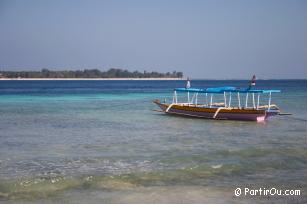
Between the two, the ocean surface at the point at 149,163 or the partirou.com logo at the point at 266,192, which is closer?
the partirou.com logo at the point at 266,192

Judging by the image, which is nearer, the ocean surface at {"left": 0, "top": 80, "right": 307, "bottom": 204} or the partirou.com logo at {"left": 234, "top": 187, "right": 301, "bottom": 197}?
the partirou.com logo at {"left": 234, "top": 187, "right": 301, "bottom": 197}

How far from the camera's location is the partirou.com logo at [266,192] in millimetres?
10406

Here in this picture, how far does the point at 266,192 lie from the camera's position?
34.7ft

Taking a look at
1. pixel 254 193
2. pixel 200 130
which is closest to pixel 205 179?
pixel 254 193

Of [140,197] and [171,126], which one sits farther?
[171,126]

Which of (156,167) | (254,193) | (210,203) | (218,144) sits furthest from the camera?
(218,144)

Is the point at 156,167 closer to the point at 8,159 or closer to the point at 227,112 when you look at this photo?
the point at 8,159

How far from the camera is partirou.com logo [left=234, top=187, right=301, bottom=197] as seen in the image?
10.4 m

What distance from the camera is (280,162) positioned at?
14422 mm

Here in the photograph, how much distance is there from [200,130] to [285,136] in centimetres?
459

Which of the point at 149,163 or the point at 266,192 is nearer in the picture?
the point at 266,192

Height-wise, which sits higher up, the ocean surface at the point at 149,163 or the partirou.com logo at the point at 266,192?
the partirou.com logo at the point at 266,192

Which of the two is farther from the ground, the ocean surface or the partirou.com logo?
the partirou.com logo

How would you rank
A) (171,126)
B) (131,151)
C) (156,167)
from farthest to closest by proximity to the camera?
(171,126) < (131,151) < (156,167)
